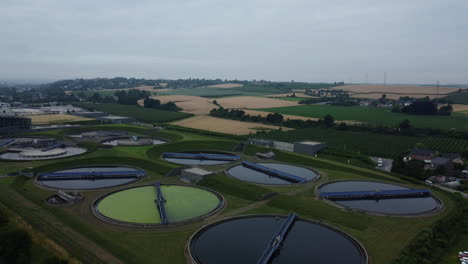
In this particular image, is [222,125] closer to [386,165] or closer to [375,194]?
[386,165]

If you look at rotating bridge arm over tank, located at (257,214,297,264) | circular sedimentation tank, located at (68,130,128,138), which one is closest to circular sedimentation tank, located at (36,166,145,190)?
rotating bridge arm over tank, located at (257,214,297,264)

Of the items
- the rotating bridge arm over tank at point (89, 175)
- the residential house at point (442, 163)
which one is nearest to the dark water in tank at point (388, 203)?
the residential house at point (442, 163)

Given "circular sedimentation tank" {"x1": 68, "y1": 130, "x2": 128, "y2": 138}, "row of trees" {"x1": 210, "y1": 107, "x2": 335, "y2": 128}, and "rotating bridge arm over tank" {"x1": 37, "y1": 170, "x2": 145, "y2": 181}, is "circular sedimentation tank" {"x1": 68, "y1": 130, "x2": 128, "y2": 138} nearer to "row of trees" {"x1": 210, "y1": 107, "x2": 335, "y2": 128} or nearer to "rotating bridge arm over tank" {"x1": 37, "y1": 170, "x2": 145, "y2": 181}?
"rotating bridge arm over tank" {"x1": 37, "y1": 170, "x2": 145, "y2": 181}

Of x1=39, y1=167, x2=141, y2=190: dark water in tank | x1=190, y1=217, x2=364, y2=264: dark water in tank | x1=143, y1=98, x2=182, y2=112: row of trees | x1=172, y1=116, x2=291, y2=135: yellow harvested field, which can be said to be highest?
x1=143, y1=98, x2=182, y2=112: row of trees

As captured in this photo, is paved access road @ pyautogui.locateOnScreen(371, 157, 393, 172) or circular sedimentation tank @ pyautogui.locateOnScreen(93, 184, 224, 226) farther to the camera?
paved access road @ pyautogui.locateOnScreen(371, 157, 393, 172)

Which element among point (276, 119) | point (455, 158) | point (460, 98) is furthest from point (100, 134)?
point (460, 98)

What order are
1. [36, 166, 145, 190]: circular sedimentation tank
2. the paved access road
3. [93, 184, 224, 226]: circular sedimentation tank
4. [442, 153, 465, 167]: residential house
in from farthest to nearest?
the paved access road → [442, 153, 465, 167]: residential house → [36, 166, 145, 190]: circular sedimentation tank → [93, 184, 224, 226]: circular sedimentation tank
